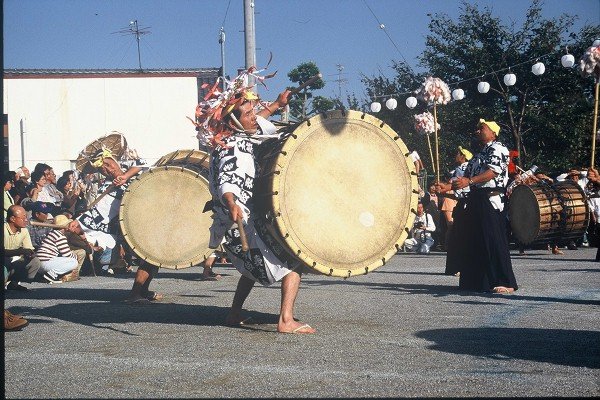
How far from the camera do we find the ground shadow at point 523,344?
548 centimetres

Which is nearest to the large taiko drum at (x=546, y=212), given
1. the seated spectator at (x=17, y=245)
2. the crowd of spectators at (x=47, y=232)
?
the crowd of spectators at (x=47, y=232)

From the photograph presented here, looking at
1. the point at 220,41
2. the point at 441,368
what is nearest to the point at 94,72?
the point at 220,41

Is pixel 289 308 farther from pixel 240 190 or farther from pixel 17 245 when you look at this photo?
pixel 17 245

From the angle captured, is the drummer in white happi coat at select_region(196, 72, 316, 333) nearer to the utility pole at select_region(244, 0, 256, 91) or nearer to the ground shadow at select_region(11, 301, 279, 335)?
the ground shadow at select_region(11, 301, 279, 335)

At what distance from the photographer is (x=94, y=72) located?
35.6 meters

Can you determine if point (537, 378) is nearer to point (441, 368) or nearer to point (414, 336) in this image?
point (441, 368)

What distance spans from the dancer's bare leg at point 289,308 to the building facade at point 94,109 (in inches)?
1125

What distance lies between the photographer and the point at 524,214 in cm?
1543

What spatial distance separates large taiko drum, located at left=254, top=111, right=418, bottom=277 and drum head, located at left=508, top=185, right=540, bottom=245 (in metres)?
9.11

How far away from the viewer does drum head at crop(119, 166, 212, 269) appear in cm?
930

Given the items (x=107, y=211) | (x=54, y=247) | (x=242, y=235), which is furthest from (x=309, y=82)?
(x=54, y=247)

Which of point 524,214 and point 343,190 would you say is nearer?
point 343,190

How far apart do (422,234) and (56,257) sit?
777 cm

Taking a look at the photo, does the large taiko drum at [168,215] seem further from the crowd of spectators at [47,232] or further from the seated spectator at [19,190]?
the seated spectator at [19,190]
